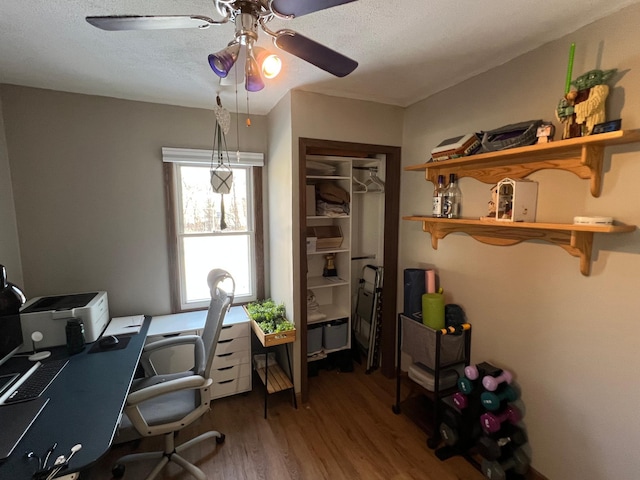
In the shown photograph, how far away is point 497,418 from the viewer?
5.42 ft

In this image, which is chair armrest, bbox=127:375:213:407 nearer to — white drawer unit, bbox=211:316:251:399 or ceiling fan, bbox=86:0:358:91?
white drawer unit, bbox=211:316:251:399

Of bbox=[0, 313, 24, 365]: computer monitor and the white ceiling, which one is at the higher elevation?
the white ceiling

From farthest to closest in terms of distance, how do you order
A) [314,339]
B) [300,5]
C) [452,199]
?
[314,339], [452,199], [300,5]

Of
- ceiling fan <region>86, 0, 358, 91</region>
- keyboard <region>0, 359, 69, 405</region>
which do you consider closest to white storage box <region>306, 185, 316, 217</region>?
ceiling fan <region>86, 0, 358, 91</region>

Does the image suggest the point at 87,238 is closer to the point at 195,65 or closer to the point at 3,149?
the point at 3,149

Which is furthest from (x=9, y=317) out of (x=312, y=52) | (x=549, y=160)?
(x=549, y=160)

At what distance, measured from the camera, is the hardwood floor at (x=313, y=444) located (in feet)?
5.85

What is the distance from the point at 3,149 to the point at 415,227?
117 inches

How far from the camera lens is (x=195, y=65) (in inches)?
70.4

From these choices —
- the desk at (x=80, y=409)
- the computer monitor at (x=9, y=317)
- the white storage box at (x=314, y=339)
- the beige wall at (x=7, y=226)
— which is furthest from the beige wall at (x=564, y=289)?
the beige wall at (x=7, y=226)

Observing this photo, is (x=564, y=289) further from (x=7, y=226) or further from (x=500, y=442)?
(x=7, y=226)

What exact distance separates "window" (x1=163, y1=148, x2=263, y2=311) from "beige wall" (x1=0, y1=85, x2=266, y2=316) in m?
0.09

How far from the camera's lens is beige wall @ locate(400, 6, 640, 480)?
4.24ft

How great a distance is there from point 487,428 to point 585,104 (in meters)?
1.68
